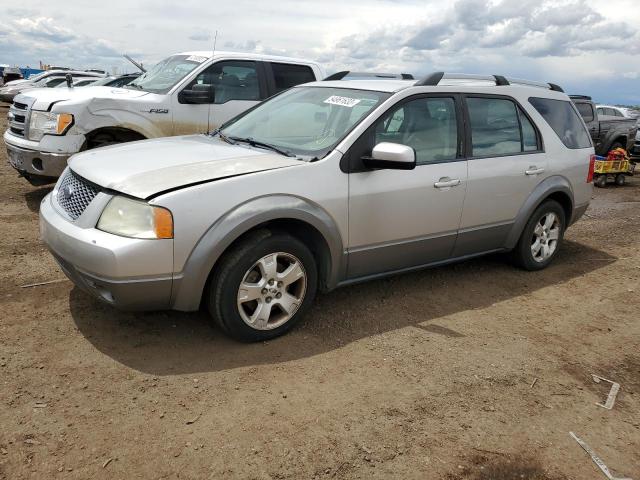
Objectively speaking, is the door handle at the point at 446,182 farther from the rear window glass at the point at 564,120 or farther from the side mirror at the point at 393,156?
the rear window glass at the point at 564,120

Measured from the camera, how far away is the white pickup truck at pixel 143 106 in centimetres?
641

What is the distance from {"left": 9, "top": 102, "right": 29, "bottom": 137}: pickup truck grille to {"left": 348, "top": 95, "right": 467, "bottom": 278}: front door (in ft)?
15.8

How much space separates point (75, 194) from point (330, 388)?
202 cm

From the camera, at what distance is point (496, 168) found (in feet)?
15.6

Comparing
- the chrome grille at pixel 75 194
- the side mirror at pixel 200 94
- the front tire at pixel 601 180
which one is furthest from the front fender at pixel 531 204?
the front tire at pixel 601 180

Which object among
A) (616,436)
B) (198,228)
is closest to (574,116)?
(616,436)

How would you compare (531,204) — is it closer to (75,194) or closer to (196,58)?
(75,194)

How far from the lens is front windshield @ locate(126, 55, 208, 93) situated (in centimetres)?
709

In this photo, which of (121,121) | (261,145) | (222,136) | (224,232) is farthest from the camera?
(121,121)

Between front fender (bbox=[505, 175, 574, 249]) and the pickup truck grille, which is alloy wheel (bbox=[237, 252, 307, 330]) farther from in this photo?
the pickup truck grille

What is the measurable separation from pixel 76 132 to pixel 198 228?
12.9 ft

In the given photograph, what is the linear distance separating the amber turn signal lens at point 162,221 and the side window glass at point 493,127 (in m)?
2.62

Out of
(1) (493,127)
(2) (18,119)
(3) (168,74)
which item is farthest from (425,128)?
(2) (18,119)

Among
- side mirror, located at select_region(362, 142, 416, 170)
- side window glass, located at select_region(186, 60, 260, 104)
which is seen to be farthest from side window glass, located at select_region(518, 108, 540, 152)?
side window glass, located at select_region(186, 60, 260, 104)
